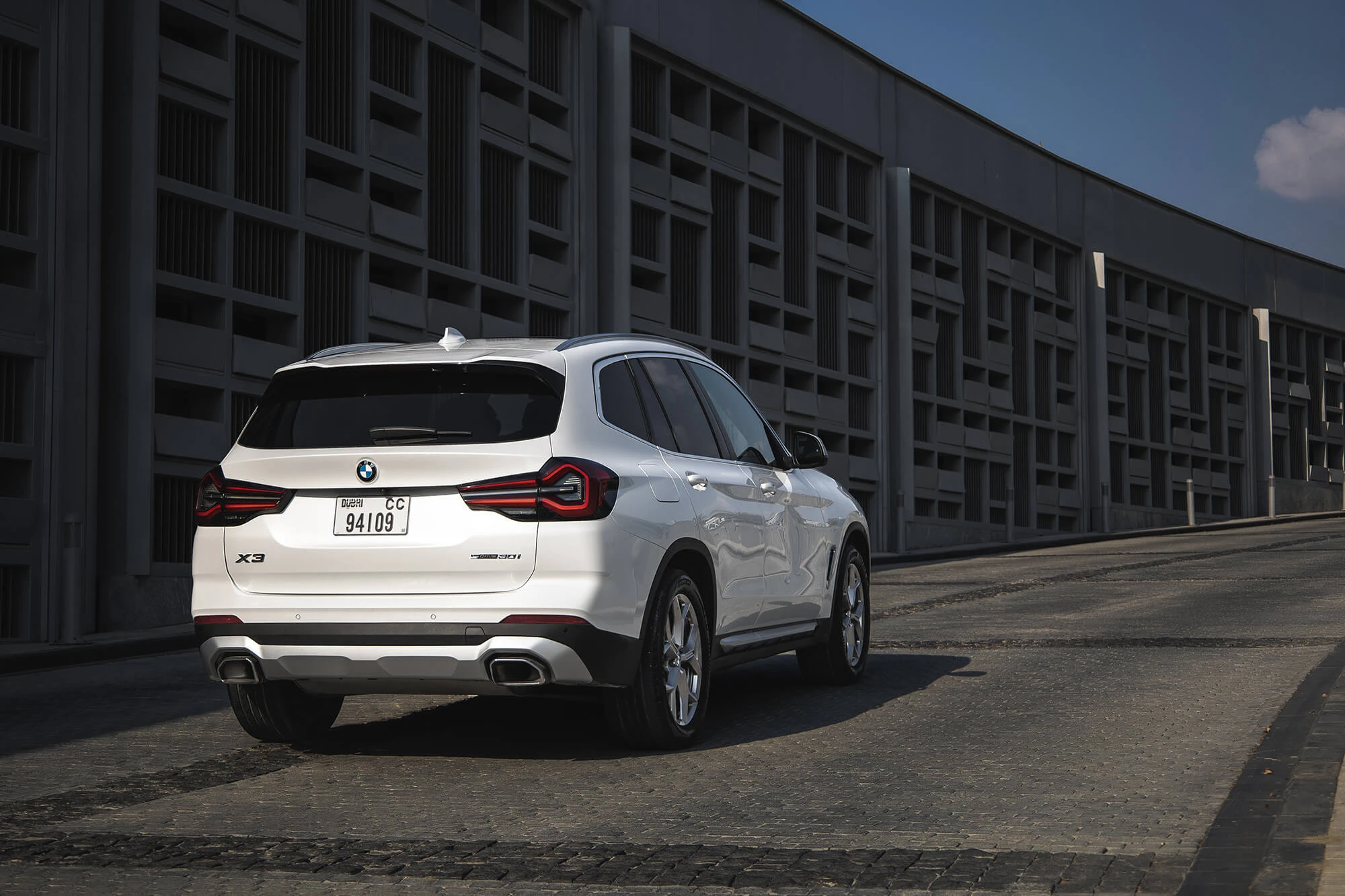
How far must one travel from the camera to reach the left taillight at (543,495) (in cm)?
658

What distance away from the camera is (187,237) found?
53.1 ft

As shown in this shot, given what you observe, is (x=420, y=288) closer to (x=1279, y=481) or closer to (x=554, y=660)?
(x=554, y=660)

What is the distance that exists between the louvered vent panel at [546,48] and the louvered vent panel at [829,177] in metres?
8.39

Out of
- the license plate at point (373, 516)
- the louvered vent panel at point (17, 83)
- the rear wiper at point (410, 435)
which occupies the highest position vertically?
the louvered vent panel at point (17, 83)

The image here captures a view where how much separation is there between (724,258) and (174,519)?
1364 cm

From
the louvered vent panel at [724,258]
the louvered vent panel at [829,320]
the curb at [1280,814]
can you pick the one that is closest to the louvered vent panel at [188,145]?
the louvered vent panel at [724,258]

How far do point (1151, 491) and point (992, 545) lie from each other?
13.3 meters

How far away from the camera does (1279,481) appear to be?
4906 centimetres

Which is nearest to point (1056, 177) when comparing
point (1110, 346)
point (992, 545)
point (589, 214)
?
point (1110, 346)

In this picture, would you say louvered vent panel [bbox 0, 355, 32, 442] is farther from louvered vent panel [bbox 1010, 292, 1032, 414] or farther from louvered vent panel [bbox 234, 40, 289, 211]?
louvered vent panel [bbox 1010, 292, 1032, 414]

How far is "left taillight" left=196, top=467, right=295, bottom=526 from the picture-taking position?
22.5 ft

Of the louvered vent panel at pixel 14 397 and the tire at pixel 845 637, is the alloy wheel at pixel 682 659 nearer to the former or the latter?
the tire at pixel 845 637

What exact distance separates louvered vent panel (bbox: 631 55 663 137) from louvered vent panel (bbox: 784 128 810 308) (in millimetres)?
4365

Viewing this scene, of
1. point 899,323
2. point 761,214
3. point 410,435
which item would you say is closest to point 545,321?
point 761,214
